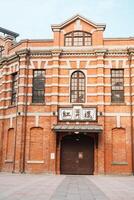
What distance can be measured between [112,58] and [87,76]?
2671 millimetres

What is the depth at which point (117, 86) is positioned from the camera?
27.4m

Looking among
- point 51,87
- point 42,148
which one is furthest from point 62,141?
point 51,87

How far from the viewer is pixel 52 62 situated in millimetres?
28125

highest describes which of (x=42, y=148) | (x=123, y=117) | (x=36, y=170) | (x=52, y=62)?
(x=52, y=62)

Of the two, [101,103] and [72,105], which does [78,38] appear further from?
[101,103]

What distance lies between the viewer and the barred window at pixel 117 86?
89.2 feet

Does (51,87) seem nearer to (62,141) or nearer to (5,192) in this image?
(62,141)

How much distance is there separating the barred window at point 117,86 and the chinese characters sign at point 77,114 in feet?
7.35

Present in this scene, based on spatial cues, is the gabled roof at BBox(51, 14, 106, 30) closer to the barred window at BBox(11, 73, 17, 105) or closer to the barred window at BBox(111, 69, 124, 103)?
the barred window at BBox(111, 69, 124, 103)

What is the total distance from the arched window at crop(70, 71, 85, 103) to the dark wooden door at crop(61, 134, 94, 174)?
3.14m

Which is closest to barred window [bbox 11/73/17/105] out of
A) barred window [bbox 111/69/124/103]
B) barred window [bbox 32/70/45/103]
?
barred window [bbox 32/70/45/103]

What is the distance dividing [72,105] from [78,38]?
620 cm

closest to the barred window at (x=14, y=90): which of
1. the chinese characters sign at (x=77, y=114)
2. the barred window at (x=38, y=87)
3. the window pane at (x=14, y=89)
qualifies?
the window pane at (x=14, y=89)

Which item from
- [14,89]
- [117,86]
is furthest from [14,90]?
[117,86]
